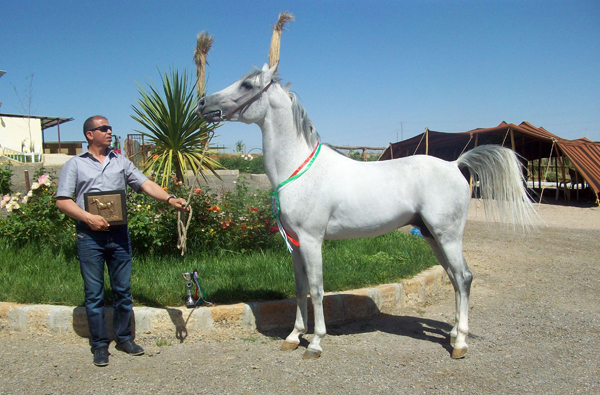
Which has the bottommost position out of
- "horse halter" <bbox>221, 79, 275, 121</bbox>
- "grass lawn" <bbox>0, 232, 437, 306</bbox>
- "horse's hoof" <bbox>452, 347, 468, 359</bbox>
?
"horse's hoof" <bbox>452, 347, 468, 359</bbox>

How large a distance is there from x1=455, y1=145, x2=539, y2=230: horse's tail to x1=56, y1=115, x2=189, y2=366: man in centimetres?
269

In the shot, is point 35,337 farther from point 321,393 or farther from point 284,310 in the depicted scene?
point 321,393

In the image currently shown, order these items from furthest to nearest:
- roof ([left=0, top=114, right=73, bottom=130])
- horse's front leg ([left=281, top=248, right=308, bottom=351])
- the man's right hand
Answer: roof ([left=0, top=114, right=73, bottom=130]), horse's front leg ([left=281, top=248, right=308, bottom=351]), the man's right hand

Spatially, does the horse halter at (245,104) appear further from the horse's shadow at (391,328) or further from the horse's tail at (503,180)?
the horse's shadow at (391,328)

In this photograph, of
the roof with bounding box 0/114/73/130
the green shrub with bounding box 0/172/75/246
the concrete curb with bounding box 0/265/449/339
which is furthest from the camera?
the roof with bounding box 0/114/73/130

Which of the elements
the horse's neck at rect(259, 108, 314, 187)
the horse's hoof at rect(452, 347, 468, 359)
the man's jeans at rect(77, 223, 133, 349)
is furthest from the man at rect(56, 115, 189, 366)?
the horse's hoof at rect(452, 347, 468, 359)

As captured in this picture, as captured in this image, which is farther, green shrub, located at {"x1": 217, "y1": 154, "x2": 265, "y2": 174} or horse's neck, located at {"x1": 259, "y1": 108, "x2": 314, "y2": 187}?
green shrub, located at {"x1": 217, "y1": 154, "x2": 265, "y2": 174}

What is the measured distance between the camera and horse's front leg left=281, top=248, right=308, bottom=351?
371cm

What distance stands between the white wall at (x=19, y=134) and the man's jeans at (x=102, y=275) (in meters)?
30.3

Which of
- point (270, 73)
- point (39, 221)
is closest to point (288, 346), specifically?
point (270, 73)

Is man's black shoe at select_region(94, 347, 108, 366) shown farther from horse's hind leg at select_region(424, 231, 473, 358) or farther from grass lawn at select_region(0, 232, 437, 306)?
horse's hind leg at select_region(424, 231, 473, 358)

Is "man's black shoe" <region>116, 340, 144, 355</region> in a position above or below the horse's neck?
below

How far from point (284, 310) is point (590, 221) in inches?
427

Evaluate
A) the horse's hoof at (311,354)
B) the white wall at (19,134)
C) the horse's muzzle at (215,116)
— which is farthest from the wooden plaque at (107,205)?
the white wall at (19,134)
